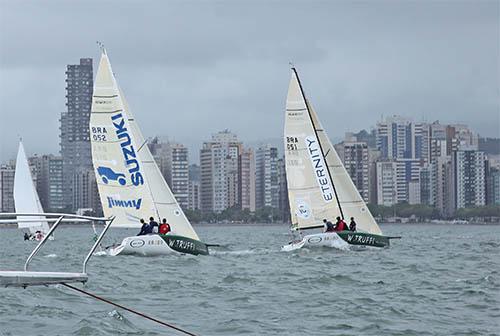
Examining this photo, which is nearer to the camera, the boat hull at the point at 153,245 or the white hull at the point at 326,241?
the boat hull at the point at 153,245

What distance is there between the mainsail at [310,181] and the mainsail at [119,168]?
438 centimetres

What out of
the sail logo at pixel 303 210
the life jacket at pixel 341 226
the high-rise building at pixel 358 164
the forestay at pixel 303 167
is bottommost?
the life jacket at pixel 341 226

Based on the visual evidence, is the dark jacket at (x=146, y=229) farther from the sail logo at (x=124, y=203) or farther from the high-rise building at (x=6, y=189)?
the high-rise building at (x=6, y=189)

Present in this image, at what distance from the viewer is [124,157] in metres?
37.3

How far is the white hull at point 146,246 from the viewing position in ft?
116

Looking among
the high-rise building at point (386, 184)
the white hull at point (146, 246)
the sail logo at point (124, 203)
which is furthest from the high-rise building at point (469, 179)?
the white hull at point (146, 246)

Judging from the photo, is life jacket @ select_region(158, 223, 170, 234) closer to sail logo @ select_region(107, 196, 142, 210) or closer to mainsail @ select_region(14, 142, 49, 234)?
sail logo @ select_region(107, 196, 142, 210)

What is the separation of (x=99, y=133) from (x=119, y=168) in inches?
44.7

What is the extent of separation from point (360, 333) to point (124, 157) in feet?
63.2

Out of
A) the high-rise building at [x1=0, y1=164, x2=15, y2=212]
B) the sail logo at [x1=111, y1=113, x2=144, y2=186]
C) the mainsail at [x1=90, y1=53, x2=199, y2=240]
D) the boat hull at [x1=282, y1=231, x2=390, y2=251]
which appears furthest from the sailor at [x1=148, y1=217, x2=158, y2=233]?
the high-rise building at [x1=0, y1=164, x2=15, y2=212]

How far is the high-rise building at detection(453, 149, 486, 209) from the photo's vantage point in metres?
181

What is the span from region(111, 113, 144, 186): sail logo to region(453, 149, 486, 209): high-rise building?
145666 mm

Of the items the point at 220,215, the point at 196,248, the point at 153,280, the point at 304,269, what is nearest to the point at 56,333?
the point at 153,280

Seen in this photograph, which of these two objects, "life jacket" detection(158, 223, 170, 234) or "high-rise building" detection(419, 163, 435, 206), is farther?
"high-rise building" detection(419, 163, 435, 206)
